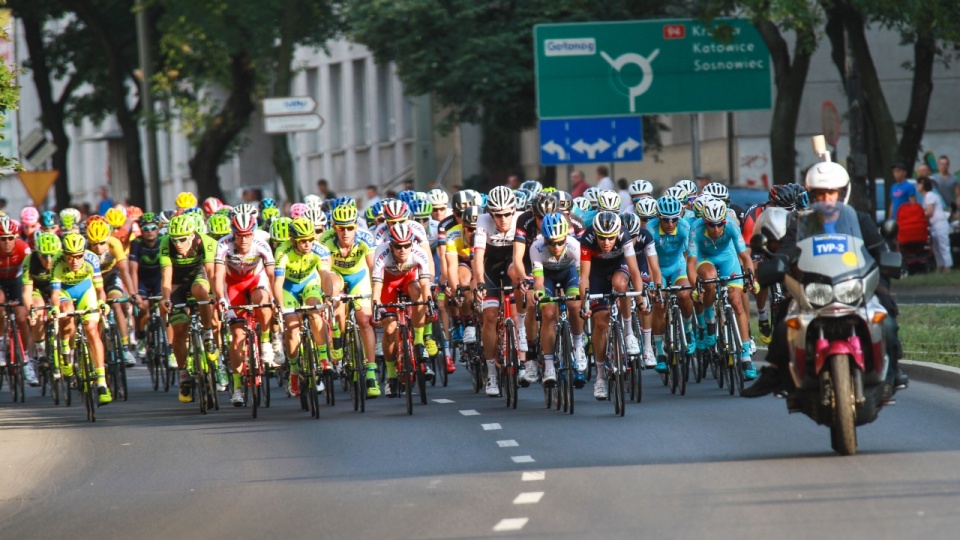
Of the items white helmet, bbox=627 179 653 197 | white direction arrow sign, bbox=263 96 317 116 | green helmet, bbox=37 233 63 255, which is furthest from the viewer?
white direction arrow sign, bbox=263 96 317 116

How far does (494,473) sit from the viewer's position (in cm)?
1186

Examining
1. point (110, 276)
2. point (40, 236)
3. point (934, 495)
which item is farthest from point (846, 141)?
point (934, 495)

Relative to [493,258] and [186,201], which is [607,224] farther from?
[186,201]

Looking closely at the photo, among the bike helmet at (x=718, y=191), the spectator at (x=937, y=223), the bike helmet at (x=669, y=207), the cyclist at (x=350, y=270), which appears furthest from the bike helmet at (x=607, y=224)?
the spectator at (x=937, y=223)

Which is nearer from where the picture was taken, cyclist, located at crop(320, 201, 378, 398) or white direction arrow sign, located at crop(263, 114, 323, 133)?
cyclist, located at crop(320, 201, 378, 398)

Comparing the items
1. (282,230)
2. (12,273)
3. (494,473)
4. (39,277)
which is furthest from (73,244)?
(494,473)

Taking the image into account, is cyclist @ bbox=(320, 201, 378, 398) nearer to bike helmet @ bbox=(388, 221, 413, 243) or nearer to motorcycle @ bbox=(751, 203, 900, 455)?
bike helmet @ bbox=(388, 221, 413, 243)

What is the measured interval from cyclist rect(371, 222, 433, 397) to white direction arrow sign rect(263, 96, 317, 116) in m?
10.1

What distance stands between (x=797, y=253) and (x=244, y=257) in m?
6.55

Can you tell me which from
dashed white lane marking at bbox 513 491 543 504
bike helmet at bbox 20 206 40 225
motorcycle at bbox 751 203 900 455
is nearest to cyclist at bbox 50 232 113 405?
bike helmet at bbox 20 206 40 225

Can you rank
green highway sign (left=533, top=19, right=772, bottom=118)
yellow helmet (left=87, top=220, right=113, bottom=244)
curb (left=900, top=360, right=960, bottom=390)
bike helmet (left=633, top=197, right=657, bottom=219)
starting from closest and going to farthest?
curb (left=900, top=360, right=960, bottom=390)
bike helmet (left=633, top=197, right=657, bottom=219)
yellow helmet (left=87, top=220, right=113, bottom=244)
green highway sign (left=533, top=19, right=772, bottom=118)

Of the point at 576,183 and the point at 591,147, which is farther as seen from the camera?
the point at 576,183

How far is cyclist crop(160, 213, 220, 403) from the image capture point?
17531mm

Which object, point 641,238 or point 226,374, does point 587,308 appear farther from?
point 226,374
